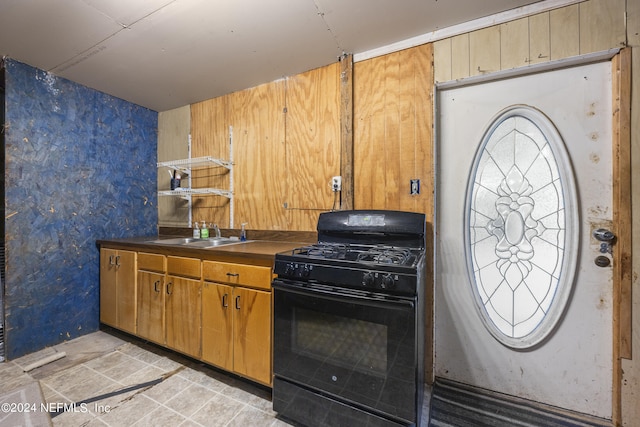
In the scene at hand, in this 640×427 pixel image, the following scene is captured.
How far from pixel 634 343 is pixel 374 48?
2.33 metres

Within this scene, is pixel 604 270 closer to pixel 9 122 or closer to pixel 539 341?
pixel 539 341

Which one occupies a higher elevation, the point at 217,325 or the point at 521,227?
the point at 521,227

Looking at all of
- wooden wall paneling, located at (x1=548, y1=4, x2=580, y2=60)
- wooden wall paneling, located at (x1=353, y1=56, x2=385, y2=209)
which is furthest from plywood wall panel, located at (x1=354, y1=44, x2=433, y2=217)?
wooden wall paneling, located at (x1=548, y1=4, x2=580, y2=60)

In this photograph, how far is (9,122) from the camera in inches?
83.4

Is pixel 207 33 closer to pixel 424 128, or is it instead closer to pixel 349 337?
pixel 424 128

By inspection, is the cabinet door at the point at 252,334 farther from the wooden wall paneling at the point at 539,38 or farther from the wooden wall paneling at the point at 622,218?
the wooden wall paneling at the point at 539,38

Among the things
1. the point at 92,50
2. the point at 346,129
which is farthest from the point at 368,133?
the point at 92,50

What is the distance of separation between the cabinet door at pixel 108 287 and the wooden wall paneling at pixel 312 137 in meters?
A: 1.74

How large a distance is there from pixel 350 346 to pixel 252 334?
27.4 inches

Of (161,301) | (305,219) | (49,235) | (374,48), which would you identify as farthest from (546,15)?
(49,235)

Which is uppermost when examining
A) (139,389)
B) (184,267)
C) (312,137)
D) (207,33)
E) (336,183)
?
(207,33)

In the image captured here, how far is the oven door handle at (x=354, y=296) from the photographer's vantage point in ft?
4.00

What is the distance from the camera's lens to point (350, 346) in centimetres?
131

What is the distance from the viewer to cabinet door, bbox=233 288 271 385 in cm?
164
